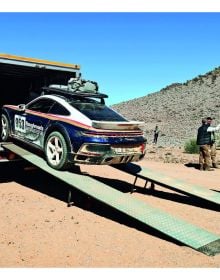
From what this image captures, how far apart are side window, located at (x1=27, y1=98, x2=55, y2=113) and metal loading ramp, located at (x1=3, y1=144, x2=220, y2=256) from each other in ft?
3.87

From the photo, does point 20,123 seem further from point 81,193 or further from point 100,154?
point 100,154

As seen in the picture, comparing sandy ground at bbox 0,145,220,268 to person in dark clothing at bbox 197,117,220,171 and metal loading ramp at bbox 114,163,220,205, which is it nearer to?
metal loading ramp at bbox 114,163,220,205

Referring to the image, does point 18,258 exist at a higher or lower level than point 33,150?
lower

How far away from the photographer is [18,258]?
5.12 metres

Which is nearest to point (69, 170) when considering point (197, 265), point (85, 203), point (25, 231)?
point (85, 203)

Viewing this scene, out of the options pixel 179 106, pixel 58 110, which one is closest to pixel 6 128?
pixel 58 110

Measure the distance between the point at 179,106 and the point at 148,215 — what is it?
167 ft

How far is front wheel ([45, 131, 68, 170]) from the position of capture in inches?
292

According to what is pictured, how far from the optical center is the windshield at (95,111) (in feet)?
25.2

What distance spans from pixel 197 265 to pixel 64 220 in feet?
8.52

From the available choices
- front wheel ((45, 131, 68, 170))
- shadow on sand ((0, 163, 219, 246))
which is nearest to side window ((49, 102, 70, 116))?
front wheel ((45, 131, 68, 170))

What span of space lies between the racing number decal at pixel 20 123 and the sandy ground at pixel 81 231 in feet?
2.78

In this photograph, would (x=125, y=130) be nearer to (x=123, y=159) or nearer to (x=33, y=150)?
(x=123, y=159)

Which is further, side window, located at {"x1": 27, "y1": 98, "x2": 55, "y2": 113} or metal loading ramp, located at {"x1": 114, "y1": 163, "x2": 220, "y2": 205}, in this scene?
side window, located at {"x1": 27, "y1": 98, "x2": 55, "y2": 113}
